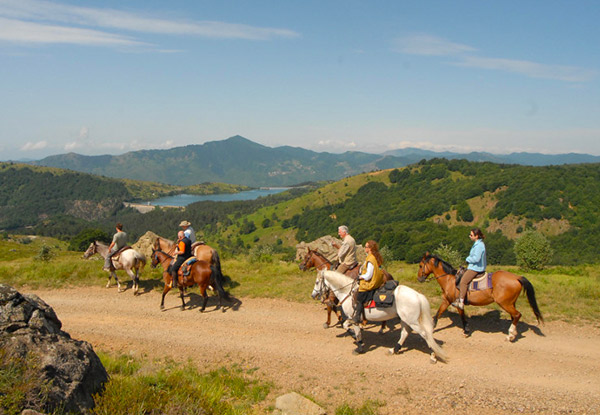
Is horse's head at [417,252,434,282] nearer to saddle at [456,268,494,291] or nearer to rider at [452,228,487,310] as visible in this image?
rider at [452,228,487,310]

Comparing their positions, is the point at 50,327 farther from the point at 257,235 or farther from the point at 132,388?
the point at 257,235

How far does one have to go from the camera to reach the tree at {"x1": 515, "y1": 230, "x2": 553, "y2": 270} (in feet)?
96.5

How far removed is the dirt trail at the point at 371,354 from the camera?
27.2 feet

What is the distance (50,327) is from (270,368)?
5.51 metres

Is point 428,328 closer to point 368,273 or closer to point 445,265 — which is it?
point 368,273

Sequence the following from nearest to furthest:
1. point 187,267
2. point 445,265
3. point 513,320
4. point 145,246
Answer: point 513,320 < point 445,265 < point 187,267 < point 145,246

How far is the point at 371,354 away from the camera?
10586 mm

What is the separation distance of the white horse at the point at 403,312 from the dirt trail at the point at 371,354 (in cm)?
57

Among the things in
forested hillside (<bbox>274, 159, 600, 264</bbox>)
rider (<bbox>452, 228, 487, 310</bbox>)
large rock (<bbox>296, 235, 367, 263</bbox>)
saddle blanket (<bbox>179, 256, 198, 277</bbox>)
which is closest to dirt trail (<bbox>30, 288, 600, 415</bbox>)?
rider (<bbox>452, 228, 487, 310</bbox>)

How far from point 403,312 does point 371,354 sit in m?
1.66

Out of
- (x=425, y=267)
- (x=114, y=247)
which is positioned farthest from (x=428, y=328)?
(x=114, y=247)

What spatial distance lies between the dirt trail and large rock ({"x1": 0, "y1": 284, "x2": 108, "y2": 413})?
4.06 metres

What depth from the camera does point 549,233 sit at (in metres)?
116

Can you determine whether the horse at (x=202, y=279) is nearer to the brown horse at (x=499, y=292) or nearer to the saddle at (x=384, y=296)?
the saddle at (x=384, y=296)
